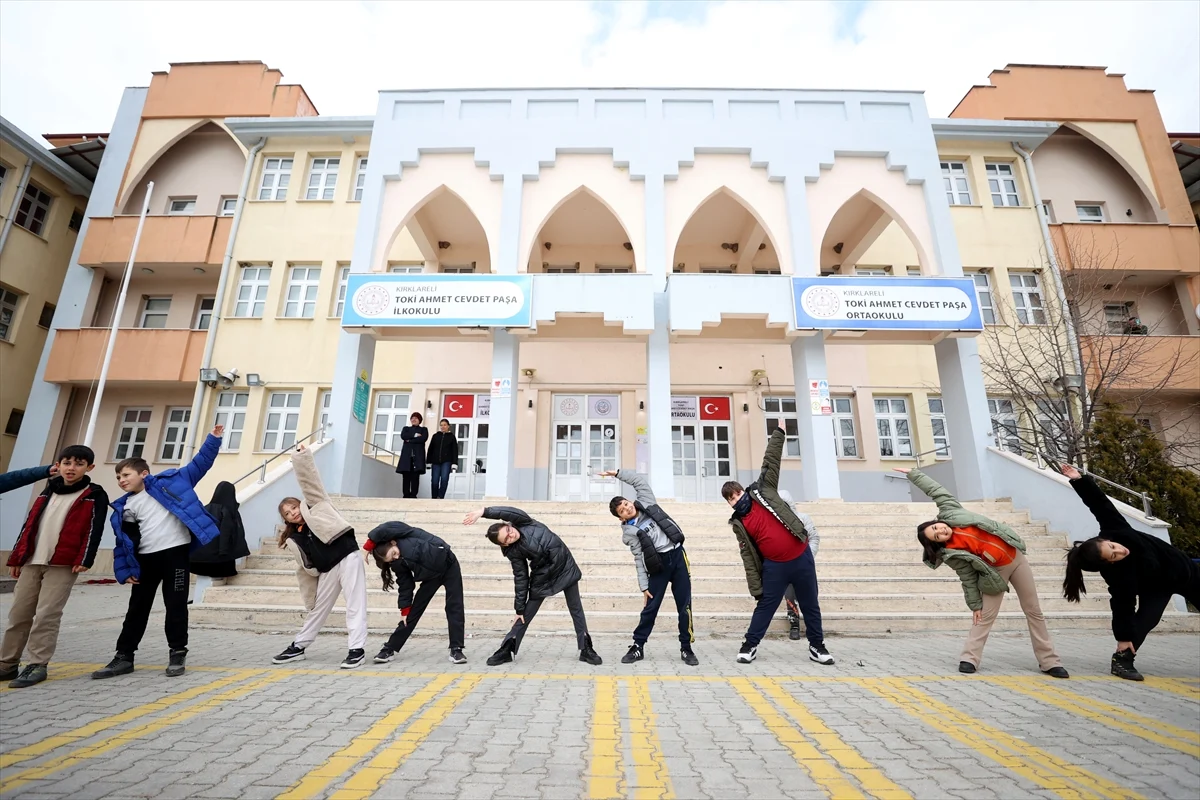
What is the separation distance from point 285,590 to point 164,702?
3.72 meters

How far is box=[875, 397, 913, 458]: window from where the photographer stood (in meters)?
15.9

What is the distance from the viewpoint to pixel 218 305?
16547 mm

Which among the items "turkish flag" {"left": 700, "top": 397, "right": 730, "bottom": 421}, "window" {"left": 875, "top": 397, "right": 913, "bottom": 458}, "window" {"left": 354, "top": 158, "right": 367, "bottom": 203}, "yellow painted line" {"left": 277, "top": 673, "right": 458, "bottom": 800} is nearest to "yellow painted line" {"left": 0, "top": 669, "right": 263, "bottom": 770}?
"yellow painted line" {"left": 277, "top": 673, "right": 458, "bottom": 800}

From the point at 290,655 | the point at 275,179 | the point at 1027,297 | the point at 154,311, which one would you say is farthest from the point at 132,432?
the point at 1027,297

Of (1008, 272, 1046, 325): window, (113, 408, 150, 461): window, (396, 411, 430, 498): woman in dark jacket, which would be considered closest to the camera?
(396, 411, 430, 498): woman in dark jacket

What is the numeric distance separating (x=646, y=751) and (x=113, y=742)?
3005 mm

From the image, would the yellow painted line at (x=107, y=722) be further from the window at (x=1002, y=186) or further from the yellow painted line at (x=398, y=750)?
the window at (x=1002, y=186)

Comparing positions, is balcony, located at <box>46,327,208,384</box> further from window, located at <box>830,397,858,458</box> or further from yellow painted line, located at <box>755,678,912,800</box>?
window, located at <box>830,397,858,458</box>

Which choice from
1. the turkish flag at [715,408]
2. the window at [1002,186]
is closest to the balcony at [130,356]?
the turkish flag at [715,408]

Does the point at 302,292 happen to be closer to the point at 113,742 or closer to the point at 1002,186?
the point at 113,742

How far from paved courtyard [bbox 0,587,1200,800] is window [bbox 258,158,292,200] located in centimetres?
1565

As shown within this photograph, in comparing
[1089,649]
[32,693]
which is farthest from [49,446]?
[1089,649]

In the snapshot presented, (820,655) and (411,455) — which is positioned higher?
(411,455)

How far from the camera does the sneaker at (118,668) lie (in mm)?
4763
